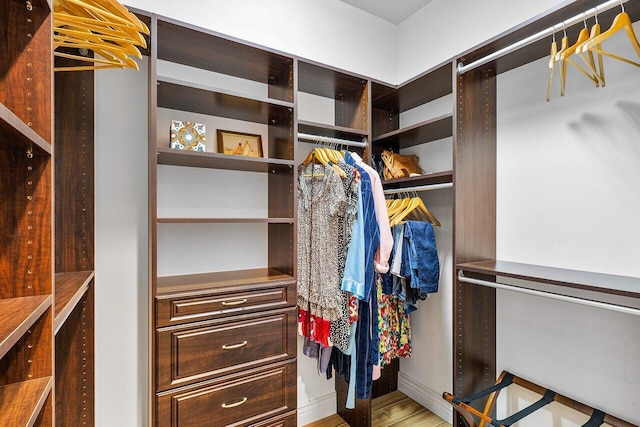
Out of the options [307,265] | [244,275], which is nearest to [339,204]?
[307,265]

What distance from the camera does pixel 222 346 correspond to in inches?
60.3

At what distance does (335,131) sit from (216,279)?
1139 millimetres

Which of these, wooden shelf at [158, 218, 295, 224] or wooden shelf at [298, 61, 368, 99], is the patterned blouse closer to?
wooden shelf at [158, 218, 295, 224]

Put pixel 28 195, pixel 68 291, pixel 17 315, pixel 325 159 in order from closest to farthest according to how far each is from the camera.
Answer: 1. pixel 17 315
2. pixel 28 195
3. pixel 68 291
4. pixel 325 159

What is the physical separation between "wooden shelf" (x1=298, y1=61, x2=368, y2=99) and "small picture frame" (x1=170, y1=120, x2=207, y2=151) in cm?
70

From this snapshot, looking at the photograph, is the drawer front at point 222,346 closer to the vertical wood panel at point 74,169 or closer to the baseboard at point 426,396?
the vertical wood panel at point 74,169

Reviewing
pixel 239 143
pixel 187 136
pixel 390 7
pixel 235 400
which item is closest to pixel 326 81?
pixel 239 143

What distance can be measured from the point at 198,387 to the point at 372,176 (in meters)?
1.36

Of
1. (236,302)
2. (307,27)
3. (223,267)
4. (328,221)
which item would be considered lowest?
(236,302)

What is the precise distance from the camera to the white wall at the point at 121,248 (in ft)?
5.28

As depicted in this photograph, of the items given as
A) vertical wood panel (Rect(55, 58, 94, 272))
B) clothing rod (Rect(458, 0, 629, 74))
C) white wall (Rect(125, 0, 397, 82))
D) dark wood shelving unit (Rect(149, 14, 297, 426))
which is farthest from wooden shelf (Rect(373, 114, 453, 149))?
vertical wood panel (Rect(55, 58, 94, 272))

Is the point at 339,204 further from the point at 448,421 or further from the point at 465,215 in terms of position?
the point at 448,421

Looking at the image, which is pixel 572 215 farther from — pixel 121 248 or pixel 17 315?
pixel 121 248

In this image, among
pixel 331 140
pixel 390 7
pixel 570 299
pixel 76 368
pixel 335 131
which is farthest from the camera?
pixel 390 7
